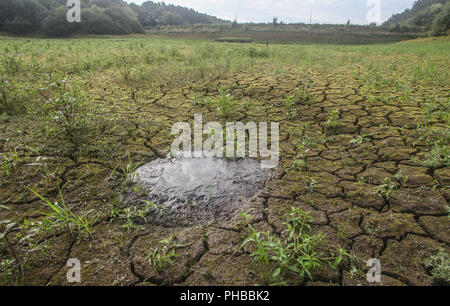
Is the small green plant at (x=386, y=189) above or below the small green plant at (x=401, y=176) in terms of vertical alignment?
below

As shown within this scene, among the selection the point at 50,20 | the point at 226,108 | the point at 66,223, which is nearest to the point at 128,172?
the point at 66,223

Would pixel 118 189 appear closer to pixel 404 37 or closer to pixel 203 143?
pixel 203 143

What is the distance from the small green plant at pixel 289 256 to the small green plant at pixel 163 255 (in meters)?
0.47

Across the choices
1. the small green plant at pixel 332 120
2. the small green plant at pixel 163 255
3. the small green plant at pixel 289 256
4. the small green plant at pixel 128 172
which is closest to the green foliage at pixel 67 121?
the small green plant at pixel 128 172

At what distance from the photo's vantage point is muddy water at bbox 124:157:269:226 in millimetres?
1972

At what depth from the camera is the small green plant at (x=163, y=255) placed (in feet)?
5.00

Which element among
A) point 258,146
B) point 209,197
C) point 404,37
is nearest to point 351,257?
point 209,197

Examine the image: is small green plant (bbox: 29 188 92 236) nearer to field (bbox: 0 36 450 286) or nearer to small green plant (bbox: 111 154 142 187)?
field (bbox: 0 36 450 286)

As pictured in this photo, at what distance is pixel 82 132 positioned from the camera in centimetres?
315

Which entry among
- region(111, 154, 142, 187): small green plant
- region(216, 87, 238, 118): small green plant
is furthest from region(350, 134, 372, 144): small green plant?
region(111, 154, 142, 187): small green plant

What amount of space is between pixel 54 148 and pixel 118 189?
119 centimetres

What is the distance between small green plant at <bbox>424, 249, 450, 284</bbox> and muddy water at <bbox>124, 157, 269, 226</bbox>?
4.11ft

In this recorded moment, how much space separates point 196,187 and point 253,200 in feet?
1.82

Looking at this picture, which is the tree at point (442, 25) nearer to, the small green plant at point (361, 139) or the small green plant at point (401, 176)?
the small green plant at point (361, 139)
